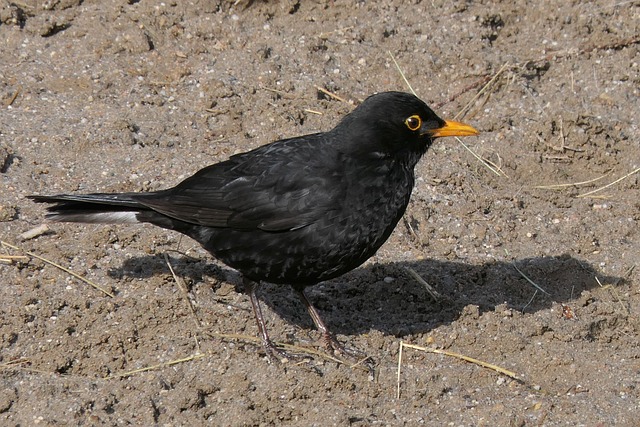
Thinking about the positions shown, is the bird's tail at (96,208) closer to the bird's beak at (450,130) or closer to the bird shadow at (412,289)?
the bird shadow at (412,289)

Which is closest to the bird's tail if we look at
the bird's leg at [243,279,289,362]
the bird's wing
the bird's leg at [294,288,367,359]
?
the bird's wing

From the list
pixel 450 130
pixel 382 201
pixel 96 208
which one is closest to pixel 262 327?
pixel 382 201

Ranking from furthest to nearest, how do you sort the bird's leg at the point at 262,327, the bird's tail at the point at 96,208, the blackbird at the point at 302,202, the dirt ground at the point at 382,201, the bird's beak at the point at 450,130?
the bird's beak at the point at 450,130, the bird's tail at the point at 96,208, the bird's leg at the point at 262,327, the blackbird at the point at 302,202, the dirt ground at the point at 382,201

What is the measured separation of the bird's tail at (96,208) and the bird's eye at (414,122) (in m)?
1.80

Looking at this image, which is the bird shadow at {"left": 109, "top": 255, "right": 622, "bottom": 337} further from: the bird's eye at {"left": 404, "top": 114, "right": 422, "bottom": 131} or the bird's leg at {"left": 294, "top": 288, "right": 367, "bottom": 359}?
the bird's eye at {"left": 404, "top": 114, "right": 422, "bottom": 131}

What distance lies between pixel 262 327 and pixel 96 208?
1.34 m

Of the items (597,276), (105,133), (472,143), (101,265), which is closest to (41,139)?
(105,133)

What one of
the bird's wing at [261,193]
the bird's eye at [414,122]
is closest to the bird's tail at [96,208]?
the bird's wing at [261,193]

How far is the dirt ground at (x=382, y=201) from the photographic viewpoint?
6.02 meters

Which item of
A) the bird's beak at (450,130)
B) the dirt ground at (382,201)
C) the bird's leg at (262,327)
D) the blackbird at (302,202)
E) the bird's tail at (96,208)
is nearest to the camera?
the dirt ground at (382,201)

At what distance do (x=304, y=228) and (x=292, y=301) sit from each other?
1197mm

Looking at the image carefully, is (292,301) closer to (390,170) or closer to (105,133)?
(390,170)

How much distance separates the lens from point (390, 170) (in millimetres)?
6430

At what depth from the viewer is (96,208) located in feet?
21.6
